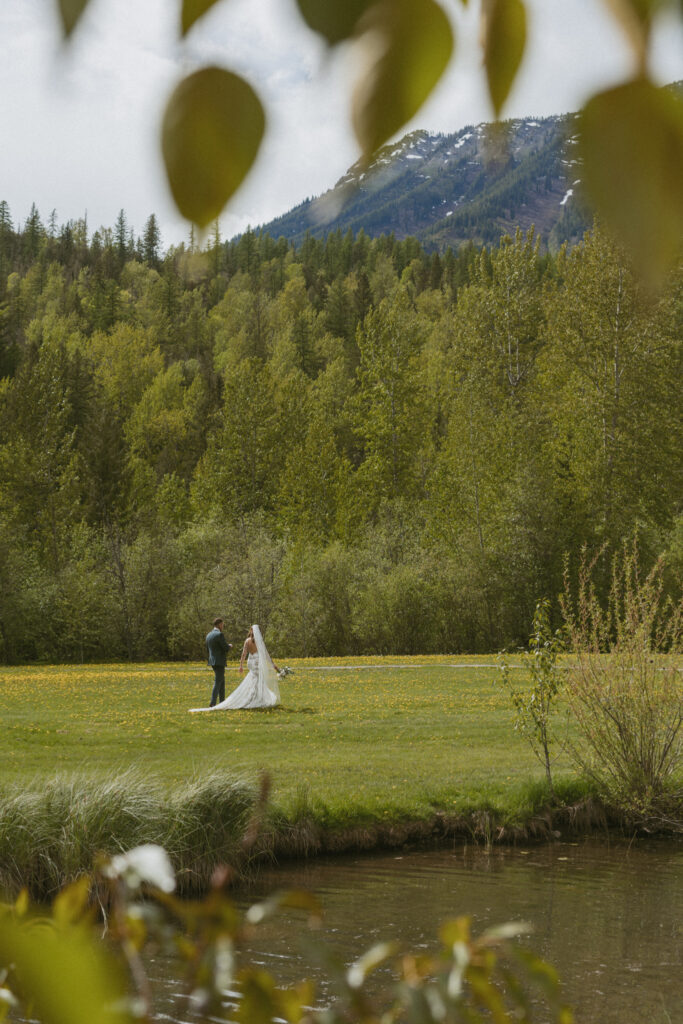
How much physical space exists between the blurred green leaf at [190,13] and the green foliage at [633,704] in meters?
9.95

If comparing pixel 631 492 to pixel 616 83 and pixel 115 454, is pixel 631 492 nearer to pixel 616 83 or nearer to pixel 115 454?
pixel 115 454

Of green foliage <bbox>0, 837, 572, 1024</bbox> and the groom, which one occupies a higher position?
green foliage <bbox>0, 837, 572, 1024</bbox>

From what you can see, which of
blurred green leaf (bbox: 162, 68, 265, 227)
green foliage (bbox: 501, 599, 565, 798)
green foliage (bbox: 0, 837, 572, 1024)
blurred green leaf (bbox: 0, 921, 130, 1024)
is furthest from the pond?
blurred green leaf (bbox: 162, 68, 265, 227)

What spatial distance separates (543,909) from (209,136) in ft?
30.2

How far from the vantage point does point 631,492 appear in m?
35.2

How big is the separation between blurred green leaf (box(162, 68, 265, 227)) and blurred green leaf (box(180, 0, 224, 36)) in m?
0.03

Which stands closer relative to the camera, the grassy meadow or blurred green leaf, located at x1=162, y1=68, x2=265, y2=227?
blurred green leaf, located at x1=162, y1=68, x2=265, y2=227

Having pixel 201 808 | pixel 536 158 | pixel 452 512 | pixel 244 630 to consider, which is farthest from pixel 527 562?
pixel 536 158

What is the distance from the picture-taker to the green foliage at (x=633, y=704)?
10469 millimetres

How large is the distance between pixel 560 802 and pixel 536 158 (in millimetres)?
11357

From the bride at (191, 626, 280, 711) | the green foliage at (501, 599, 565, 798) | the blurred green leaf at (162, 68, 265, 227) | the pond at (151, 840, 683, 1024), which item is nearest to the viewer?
the blurred green leaf at (162, 68, 265, 227)

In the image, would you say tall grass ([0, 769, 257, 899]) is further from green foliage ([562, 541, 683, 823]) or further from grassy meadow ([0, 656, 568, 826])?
green foliage ([562, 541, 683, 823])

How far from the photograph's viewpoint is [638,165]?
1.97 ft

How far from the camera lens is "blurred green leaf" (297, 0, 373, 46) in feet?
2.05
